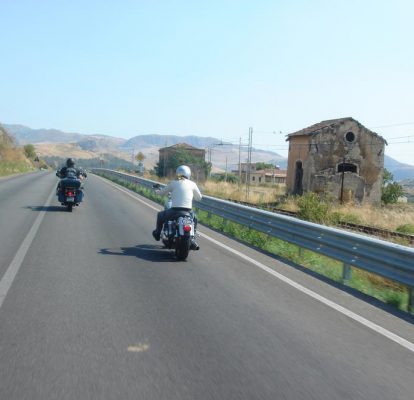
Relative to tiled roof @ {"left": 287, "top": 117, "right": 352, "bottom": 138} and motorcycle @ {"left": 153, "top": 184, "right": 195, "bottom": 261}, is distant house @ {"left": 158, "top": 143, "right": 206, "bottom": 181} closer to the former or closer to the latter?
tiled roof @ {"left": 287, "top": 117, "right": 352, "bottom": 138}

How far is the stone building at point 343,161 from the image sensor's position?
44594mm

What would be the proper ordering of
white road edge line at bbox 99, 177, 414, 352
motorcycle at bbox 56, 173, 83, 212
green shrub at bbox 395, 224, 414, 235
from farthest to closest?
1. green shrub at bbox 395, 224, 414, 235
2. motorcycle at bbox 56, 173, 83, 212
3. white road edge line at bbox 99, 177, 414, 352

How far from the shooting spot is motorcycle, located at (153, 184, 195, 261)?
9961mm

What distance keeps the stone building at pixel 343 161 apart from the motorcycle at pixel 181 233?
1378 inches

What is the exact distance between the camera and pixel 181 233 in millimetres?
9914

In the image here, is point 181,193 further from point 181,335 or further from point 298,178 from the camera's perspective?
point 298,178

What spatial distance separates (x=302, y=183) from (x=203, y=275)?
1497 inches

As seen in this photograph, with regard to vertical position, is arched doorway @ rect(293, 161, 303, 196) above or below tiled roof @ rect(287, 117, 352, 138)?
below

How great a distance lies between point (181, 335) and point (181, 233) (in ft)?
14.5

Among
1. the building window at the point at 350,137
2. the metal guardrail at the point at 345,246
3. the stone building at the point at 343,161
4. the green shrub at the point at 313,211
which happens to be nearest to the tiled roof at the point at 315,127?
the stone building at the point at 343,161

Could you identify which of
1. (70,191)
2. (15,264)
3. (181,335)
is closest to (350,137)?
(70,191)

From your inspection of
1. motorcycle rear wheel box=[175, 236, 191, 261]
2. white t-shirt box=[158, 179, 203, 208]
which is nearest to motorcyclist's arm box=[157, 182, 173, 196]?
white t-shirt box=[158, 179, 203, 208]

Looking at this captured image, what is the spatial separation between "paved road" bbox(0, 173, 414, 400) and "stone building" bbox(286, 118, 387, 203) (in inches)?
1404

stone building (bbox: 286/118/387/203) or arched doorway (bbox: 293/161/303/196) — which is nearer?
stone building (bbox: 286/118/387/203)
